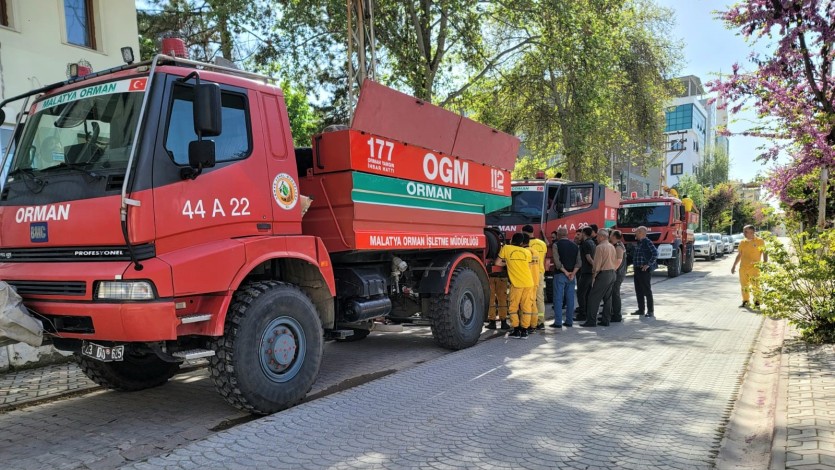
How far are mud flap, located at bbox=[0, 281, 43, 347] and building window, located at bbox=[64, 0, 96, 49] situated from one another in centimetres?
718

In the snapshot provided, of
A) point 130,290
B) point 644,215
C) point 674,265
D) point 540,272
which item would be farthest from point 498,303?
point 674,265

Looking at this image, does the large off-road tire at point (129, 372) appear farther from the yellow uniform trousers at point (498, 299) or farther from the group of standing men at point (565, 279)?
the yellow uniform trousers at point (498, 299)

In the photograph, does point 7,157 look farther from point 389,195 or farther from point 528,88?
point 528,88

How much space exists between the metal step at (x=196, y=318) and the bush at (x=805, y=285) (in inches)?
257

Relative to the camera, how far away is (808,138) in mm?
7559

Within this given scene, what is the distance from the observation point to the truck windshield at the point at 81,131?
4.23 meters

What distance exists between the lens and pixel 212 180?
4.46 metres

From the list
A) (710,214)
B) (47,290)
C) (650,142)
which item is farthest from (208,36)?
(710,214)

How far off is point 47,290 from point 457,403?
3.36 meters

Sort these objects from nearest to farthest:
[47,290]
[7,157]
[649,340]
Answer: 1. [47,290]
2. [7,157]
3. [649,340]

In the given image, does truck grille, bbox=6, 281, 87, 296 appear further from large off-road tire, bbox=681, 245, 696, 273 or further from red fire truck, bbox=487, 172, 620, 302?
large off-road tire, bbox=681, 245, 696, 273

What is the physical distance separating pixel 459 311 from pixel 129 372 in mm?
3821

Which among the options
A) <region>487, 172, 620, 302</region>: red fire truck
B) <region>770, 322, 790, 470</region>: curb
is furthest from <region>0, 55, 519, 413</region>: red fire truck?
<region>487, 172, 620, 302</region>: red fire truck

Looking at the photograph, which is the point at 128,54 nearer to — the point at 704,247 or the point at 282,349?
the point at 282,349
